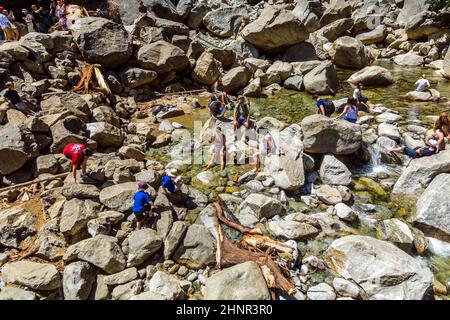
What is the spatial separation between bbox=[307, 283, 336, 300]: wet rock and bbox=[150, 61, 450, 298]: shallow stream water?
264 mm

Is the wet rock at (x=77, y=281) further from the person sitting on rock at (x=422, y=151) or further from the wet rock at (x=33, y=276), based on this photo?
the person sitting on rock at (x=422, y=151)

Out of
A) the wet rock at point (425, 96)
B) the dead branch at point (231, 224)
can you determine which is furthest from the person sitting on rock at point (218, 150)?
the wet rock at point (425, 96)

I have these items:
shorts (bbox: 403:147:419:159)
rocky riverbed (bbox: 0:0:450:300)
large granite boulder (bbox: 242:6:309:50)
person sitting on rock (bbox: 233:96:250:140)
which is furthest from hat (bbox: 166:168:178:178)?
large granite boulder (bbox: 242:6:309:50)

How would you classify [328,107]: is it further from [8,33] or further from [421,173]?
[8,33]

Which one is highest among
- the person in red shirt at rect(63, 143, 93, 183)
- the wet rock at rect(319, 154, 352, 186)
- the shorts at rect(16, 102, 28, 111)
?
the shorts at rect(16, 102, 28, 111)

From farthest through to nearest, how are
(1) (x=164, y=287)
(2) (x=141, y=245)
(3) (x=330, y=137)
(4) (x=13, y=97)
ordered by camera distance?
(4) (x=13, y=97)
(3) (x=330, y=137)
(2) (x=141, y=245)
(1) (x=164, y=287)

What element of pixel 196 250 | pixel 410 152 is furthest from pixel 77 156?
pixel 410 152

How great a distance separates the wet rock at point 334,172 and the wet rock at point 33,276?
331 inches

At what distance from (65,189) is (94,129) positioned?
383 cm

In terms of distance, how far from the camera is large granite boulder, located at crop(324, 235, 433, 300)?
6.43 m

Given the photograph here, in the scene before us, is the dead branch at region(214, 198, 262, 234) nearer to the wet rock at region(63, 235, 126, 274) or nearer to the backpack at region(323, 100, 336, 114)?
the wet rock at region(63, 235, 126, 274)

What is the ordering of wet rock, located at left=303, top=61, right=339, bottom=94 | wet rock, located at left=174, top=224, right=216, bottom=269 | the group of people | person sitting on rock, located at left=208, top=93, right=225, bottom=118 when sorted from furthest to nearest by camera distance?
wet rock, located at left=303, top=61, right=339, bottom=94
person sitting on rock, located at left=208, top=93, right=225, bottom=118
the group of people
wet rock, located at left=174, top=224, right=216, bottom=269

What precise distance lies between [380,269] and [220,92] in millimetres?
12527

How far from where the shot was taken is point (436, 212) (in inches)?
322
